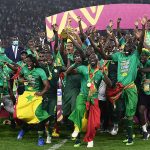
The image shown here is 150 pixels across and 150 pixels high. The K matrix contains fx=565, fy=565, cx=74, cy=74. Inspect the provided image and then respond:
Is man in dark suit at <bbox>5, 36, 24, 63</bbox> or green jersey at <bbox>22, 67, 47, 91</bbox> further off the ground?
man in dark suit at <bbox>5, 36, 24, 63</bbox>

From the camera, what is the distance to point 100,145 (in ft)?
34.8

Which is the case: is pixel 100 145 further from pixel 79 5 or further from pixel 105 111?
pixel 79 5

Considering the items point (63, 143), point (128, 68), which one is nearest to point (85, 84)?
point (128, 68)

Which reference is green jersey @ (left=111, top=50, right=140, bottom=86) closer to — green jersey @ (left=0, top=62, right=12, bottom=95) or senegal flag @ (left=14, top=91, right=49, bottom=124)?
senegal flag @ (left=14, top=91, right=49, bottom=124)

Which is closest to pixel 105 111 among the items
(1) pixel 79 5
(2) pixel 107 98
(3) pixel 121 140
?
(2) pixel 107 98

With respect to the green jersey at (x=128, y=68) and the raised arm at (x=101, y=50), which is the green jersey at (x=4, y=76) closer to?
the raised arm at (x=101, y=50)

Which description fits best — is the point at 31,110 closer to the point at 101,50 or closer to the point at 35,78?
the point at 35,78

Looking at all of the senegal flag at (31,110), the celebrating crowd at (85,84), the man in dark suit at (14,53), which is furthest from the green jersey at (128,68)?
the man in dark suit at (14,53)

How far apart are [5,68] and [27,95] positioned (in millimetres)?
2449

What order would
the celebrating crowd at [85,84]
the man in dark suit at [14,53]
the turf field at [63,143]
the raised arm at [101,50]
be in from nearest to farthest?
the turf field at [63,143] → the celebrating crowd at [85,84] → the raised arm at [101,50] → the man in dark suit at [14,53]

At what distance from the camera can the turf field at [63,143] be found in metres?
10.3

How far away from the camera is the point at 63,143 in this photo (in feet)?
35.8

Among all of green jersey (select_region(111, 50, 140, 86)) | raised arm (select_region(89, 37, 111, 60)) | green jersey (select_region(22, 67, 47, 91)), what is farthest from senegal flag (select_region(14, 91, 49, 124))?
green jersey (select_region(111, 50, 140, 86))

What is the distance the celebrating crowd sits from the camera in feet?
34.3
